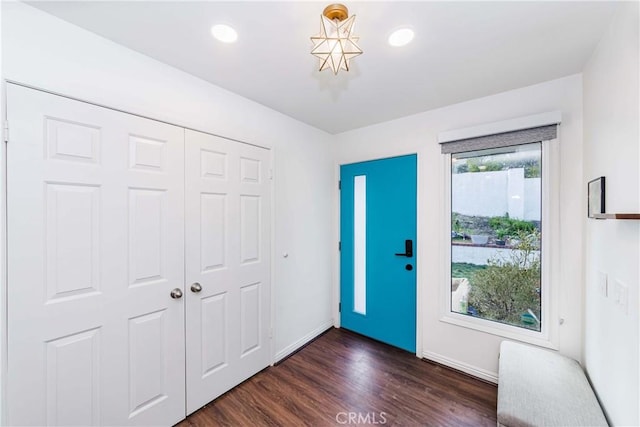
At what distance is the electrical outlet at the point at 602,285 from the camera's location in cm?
138

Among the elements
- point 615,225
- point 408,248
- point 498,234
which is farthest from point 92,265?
point 498,234

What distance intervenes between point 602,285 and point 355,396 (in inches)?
69.5

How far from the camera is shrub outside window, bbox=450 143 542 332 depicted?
205 centimetres

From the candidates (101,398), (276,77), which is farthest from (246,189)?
(101,398)

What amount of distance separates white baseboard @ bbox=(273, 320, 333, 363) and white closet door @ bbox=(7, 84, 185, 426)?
3.04 feet

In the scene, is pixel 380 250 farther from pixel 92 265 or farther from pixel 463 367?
pixel 92 265

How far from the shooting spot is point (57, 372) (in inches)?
50.8

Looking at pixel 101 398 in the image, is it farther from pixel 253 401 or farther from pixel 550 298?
pixel 550 298

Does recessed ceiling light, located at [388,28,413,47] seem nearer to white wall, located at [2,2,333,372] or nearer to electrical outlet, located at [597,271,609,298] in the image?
white wall, located at [2,2,333,372]

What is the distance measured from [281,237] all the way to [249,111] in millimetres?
1210

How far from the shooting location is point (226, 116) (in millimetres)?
2074
